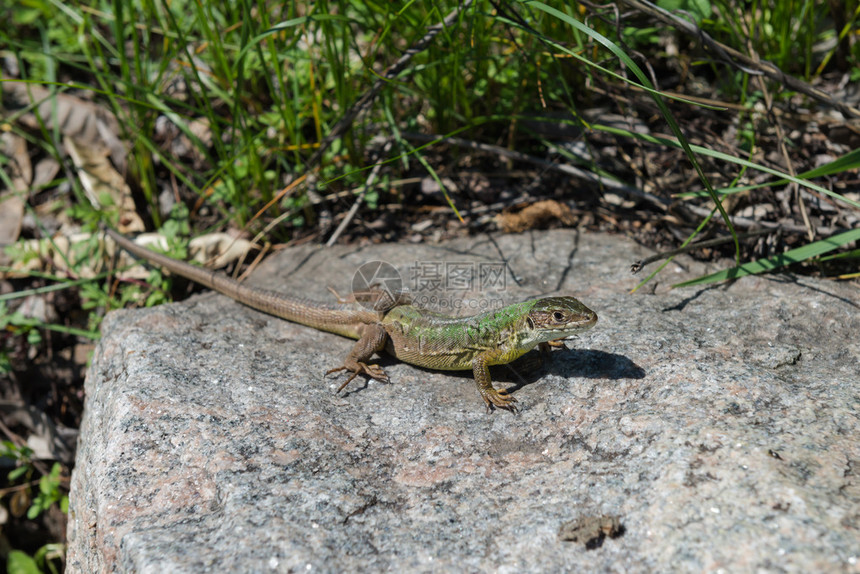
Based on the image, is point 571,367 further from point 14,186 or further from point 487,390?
point 14,186

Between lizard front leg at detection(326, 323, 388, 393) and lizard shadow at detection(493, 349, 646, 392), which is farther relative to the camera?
lizard front leg at detection(326, 323, 388, 393)

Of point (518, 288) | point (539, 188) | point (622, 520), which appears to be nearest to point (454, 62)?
point (539, 188)

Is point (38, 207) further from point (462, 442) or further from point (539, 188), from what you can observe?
point (462, 442)

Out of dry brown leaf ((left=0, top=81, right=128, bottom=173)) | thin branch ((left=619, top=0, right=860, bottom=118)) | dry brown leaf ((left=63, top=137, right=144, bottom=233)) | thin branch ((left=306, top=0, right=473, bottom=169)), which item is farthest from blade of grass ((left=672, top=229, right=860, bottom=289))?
dry brown leaf ((left=0, top=81, right=128, bottom=173))

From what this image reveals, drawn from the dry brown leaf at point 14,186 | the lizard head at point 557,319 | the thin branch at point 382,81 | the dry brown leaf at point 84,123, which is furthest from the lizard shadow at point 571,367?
the dry brown leaf at point 14,186

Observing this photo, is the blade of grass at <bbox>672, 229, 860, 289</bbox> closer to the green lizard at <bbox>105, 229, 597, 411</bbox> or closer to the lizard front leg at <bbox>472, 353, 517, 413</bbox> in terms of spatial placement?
the green lizard at <bbox>105, 229, 597, 411</bbox>

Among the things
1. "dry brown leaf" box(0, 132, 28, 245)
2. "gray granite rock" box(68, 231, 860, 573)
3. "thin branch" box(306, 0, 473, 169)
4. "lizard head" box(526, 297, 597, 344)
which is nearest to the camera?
"gray granite rock" box(68, 231, 860, 573)
